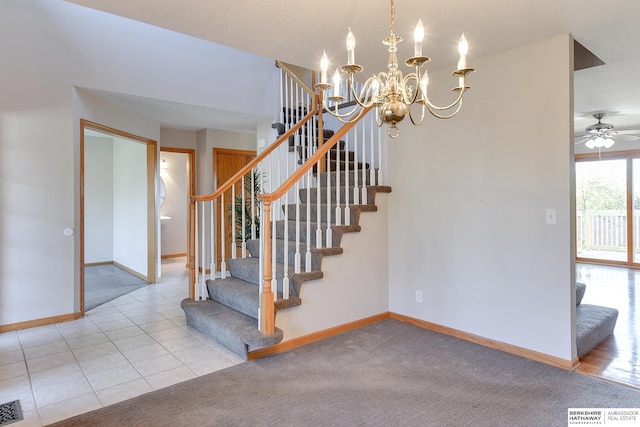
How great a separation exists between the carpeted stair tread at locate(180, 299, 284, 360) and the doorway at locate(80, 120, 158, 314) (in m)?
2.38

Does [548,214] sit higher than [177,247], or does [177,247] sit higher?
[548,214]

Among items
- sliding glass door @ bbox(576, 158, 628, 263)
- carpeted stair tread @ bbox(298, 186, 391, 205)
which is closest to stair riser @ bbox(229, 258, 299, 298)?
Answer: carpeted stair tread @ bbox(298, 186, 391, 205)

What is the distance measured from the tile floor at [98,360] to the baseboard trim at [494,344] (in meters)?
1.74

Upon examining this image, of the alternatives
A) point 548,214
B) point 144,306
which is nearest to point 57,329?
point 144,306

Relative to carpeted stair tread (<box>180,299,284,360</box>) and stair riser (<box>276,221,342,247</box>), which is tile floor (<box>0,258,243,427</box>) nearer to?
carpeted stair tread (<box>180,299,284,360</box>)

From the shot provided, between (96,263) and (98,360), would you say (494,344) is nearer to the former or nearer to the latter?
(98,360)

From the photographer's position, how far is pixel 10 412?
2.08 metres

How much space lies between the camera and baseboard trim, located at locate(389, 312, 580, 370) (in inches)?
105

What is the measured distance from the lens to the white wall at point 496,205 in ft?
8.80

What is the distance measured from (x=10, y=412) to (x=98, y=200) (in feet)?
18.5

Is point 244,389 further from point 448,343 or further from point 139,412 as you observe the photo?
point 448,343

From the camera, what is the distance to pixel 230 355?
2863mm

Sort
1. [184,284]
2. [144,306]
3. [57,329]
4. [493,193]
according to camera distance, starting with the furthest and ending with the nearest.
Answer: [184,284]
[144,306]
[57,329]
[493,193]

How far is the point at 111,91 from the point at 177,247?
15.1 ft
